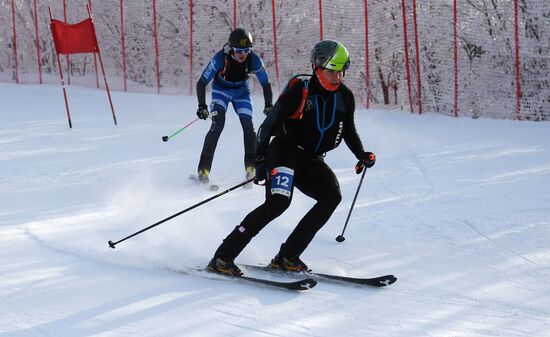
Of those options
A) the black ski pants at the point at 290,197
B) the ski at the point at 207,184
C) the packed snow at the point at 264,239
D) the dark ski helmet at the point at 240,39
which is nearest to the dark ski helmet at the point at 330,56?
the black ski pants at the point at 290,197

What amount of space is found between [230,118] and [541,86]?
5.15m

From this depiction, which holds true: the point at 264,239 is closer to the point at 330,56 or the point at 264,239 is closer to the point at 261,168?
the point at 261,168

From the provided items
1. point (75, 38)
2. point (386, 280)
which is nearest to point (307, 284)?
point (386, 280)

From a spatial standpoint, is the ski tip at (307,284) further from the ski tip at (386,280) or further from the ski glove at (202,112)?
the ski glove at (202,112)

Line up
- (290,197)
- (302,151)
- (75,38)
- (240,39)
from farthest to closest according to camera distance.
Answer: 1. (75,38)
2. (240,39)
3. (302,151)
4. (290,197)

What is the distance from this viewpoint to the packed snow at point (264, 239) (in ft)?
15.4

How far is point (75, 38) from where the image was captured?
1225 centimetres

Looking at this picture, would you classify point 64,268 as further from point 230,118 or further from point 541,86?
point 541,86

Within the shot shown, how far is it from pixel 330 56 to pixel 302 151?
687 mm

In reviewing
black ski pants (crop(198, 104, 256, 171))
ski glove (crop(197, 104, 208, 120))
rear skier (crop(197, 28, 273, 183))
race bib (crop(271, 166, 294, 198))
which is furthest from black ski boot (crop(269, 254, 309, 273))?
black ski pants (crop(198, 104, 256, 171))

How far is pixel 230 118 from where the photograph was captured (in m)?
13.4

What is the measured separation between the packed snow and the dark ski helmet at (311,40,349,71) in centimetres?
145

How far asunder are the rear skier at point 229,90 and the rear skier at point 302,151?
265 cm

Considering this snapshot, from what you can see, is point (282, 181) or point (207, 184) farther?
point (207, 184)
